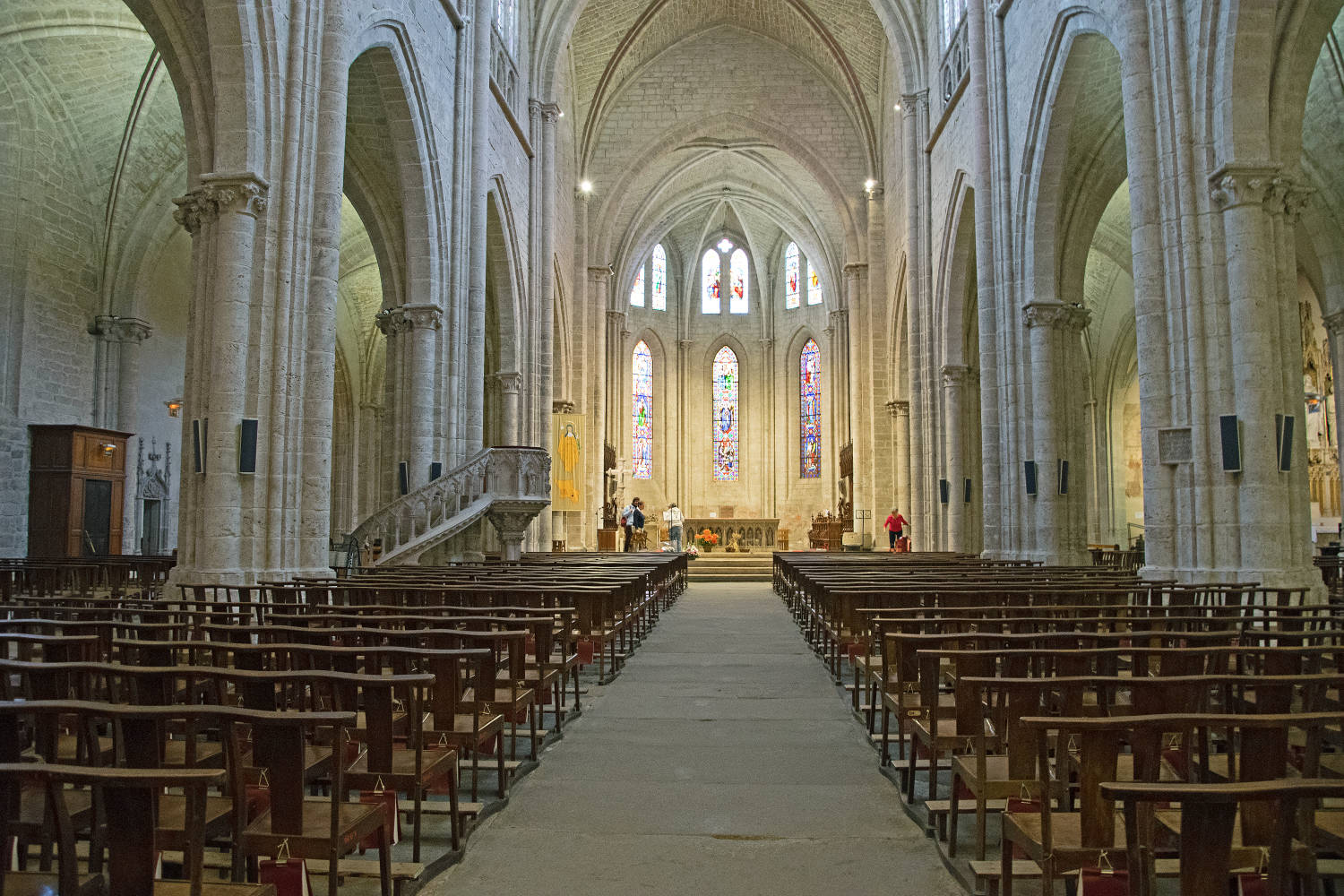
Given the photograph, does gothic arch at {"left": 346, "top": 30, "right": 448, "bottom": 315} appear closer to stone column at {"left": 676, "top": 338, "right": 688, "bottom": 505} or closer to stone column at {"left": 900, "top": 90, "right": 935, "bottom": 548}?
stone column at {"left": 900, "top": 90, "right": 935, "bottom": 548}

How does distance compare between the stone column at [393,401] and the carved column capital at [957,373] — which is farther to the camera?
the carved column capital at [957,373]

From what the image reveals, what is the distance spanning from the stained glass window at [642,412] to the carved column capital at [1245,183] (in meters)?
34.7

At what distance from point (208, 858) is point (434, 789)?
1247mm

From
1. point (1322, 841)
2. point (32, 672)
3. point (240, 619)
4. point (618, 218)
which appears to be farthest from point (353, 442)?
point (1322, 841)

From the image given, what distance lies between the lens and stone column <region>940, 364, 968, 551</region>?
22094mm

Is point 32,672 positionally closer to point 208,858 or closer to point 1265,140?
point 208,858

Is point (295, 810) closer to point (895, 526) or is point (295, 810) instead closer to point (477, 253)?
point (477, 253)

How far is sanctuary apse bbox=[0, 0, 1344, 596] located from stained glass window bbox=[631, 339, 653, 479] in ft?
16.9

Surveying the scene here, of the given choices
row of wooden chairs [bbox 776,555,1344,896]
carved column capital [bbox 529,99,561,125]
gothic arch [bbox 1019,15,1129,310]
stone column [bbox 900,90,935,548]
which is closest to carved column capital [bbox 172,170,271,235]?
row of wooden chairs [bbox 776,555,1344,896]

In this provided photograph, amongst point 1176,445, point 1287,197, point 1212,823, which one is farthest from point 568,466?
point 1212,823

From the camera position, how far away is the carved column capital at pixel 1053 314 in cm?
1627

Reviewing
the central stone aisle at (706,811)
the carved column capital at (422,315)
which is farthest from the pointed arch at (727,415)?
the central stone aisle at (706,811)

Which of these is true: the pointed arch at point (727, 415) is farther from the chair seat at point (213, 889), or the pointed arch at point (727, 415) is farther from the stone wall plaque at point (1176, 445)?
A: the chair seat at point (213, 889)

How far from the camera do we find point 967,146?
66.3ft
